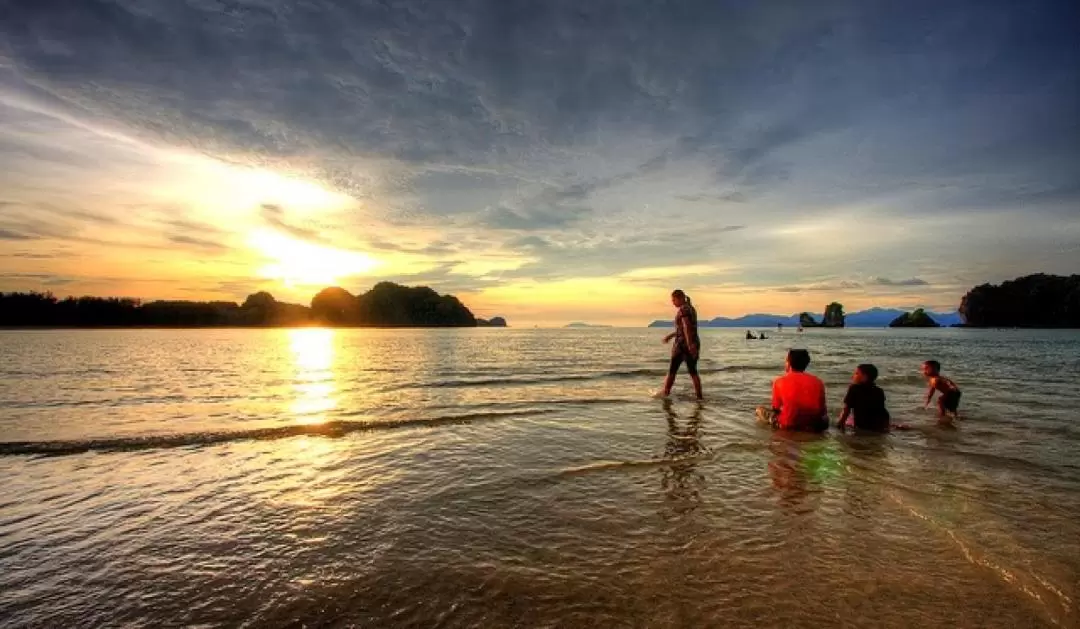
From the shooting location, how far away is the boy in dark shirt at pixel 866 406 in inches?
437

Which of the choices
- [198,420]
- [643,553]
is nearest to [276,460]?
[198,420]

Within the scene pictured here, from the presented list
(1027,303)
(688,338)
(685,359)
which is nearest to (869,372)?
(688,338)

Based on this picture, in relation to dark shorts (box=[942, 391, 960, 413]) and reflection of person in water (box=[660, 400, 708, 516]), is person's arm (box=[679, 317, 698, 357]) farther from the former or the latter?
dark shorts (box=[942, 391, 960, 413])

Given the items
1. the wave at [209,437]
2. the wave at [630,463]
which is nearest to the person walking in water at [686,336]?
the wave at [209,437]

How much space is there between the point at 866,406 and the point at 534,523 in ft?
31.3

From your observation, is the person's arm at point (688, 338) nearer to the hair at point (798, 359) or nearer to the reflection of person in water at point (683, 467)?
the reflection of person in water at point (683, 467)

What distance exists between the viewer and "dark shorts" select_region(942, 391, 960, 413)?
40.8 ft

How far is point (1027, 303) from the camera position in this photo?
154250 mm

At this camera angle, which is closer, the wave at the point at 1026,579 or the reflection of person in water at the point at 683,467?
the wave at the point at 1026,579

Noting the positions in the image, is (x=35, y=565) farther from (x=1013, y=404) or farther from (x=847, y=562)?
(x=1013, y=404)

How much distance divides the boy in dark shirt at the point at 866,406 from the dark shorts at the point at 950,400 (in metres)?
2.88

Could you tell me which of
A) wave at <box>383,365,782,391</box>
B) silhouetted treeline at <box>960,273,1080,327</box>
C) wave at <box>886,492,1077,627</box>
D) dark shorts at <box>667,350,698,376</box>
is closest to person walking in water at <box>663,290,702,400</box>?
dark shorts at <box>667,350,698,376</box>

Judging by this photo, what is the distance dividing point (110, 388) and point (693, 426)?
75.8 ft

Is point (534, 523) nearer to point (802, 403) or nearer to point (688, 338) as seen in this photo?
point (802, 403)
